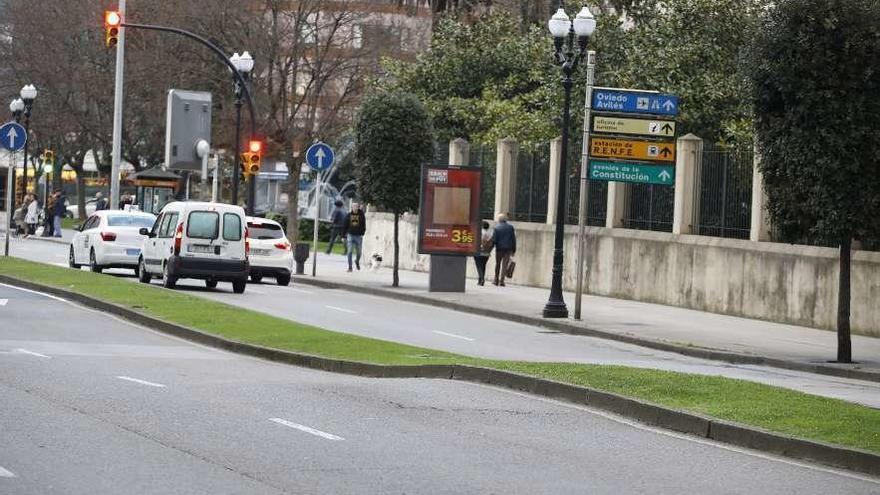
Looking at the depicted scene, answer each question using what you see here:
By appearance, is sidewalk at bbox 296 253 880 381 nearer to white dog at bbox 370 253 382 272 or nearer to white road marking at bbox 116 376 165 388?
white dog at bbox 370 253 382 272

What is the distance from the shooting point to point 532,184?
43.1m

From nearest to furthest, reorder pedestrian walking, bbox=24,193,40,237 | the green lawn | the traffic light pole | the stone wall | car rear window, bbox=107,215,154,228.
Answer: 1. the green lawn
2. the stone wall
3. car rear window, bbox=107,215,154,228
4. the traffic light pole
5. pedestrian walking, bbox=24,193,40,237

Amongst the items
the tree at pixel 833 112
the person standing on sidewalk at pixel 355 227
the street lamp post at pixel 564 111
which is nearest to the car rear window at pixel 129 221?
the person standing on sidewalk at pixel 355 227

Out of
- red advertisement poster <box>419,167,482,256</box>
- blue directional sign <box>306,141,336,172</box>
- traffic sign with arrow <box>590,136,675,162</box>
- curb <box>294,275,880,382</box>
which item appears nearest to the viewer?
curb <box>294,275,880,382</box>

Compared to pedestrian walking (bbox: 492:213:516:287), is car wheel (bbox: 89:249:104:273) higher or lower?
lower

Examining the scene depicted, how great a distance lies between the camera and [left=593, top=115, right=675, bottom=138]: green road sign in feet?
102

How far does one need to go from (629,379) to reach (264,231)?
74.7 feet

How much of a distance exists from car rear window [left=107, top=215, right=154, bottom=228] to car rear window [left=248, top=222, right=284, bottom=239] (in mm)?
2322

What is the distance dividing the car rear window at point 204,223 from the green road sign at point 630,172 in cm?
761

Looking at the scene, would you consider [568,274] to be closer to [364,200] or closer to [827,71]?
[364,200]

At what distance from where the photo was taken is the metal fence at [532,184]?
42594 millimetres

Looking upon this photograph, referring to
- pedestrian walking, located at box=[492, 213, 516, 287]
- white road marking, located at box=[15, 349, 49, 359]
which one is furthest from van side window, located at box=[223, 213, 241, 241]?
white road marking, located at box=[15, 349, 49, 359]

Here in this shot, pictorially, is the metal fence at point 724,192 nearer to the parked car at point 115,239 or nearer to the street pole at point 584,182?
the street pole at point 584,182

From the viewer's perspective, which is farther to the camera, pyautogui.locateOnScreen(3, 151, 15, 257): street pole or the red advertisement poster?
pyautogui.locateOnScreen(3, 151, 15, 257): street pole
